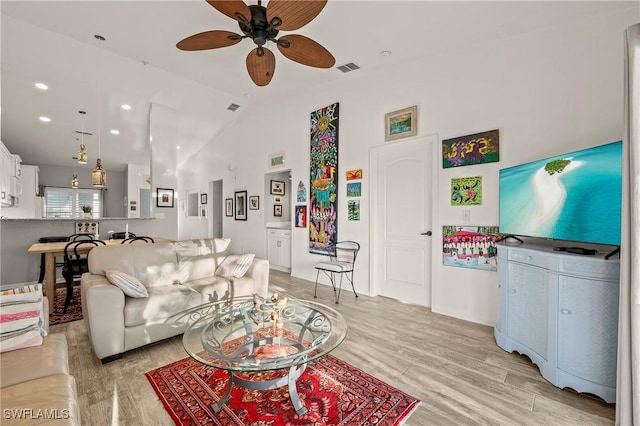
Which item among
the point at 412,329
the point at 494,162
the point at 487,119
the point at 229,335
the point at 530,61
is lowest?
the point at 412,329

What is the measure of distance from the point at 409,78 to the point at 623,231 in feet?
9.38

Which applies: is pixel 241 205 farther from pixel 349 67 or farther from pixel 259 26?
pixel 259 26

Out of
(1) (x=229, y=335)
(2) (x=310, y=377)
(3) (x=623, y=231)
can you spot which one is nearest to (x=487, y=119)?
(3) (x=623, y=231)

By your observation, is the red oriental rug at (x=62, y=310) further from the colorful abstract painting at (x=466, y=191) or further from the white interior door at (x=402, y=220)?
the colorful abstract painting at (x=466, y=191)

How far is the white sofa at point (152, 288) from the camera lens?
6.90 ft

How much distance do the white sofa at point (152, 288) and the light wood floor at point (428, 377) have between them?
0.19 m

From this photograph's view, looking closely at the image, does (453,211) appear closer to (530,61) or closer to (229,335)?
(530,61)

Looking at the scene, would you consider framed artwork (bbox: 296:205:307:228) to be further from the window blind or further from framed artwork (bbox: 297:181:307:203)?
the window blind

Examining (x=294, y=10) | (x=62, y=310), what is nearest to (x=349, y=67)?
(x=294, y=10)

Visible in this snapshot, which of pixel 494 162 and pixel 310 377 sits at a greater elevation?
pixel 494 162

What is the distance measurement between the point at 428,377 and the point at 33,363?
232 centimetres

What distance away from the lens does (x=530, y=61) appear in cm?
267

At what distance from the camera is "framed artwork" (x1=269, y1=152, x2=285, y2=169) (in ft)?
17.2

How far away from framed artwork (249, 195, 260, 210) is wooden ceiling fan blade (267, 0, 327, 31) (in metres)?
4.18
